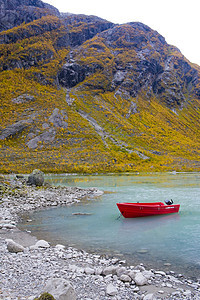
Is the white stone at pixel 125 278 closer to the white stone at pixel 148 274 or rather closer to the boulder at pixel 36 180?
the white stone at pixel 148 274

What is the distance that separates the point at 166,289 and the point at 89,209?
54.9ft

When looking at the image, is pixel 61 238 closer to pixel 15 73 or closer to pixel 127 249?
pixel 127 249

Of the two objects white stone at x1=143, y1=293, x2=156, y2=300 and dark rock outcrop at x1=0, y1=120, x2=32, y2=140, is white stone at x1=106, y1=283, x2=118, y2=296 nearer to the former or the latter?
white stone at x1=143, y1=293, x2=156, y2=300

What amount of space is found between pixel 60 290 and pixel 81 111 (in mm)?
131899

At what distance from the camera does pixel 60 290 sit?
6863mm

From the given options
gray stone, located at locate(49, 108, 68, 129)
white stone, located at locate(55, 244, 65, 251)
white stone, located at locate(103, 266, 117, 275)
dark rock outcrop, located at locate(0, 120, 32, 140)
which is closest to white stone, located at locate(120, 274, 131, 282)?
white stone, located at locate(103, 266, 117, 275)

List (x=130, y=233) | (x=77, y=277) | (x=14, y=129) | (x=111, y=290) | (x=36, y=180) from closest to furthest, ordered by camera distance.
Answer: (x=111, y=290) → (x=77, y=277) → (x=130, y=233) → (x=36, y=180) → (x=14, y=129)

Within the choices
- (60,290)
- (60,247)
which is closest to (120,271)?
(60,290)

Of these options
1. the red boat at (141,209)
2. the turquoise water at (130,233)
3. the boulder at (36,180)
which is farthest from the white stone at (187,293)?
the boulder at (36,180)

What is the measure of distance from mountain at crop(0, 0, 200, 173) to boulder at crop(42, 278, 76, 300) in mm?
71602

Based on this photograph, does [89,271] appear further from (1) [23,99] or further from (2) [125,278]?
(1) [23,99]

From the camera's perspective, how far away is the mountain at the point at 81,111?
307ft

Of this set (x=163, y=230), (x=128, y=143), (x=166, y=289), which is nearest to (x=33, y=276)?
(x=166, y=289)

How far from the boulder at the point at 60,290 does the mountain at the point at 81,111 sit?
71.6 meters
